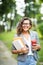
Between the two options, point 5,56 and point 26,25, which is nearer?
point 26,25

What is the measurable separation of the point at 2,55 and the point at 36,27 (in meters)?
1.00

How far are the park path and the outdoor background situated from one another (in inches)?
4.6

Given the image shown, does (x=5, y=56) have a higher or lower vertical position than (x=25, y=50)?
lower

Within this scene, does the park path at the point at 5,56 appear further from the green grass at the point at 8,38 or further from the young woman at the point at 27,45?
the young woman at the point at 27,45

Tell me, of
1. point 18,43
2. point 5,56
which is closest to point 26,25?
point 18,43

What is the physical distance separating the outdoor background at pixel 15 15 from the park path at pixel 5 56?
12 centimetres

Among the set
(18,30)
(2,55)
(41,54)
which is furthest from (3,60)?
(18,30)

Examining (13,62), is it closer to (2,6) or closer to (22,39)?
(2,6)

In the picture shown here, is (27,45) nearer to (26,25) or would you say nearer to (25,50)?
(25,50)

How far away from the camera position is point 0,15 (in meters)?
5.08

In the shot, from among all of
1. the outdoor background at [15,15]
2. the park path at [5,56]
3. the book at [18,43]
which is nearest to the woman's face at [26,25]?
the book at [18,43]

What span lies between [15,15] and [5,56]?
952 millimetres

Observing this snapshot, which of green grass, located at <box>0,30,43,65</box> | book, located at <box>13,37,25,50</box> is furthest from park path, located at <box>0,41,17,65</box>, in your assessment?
book, located at <box>13,37,25,50</box>

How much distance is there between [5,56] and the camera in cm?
516
